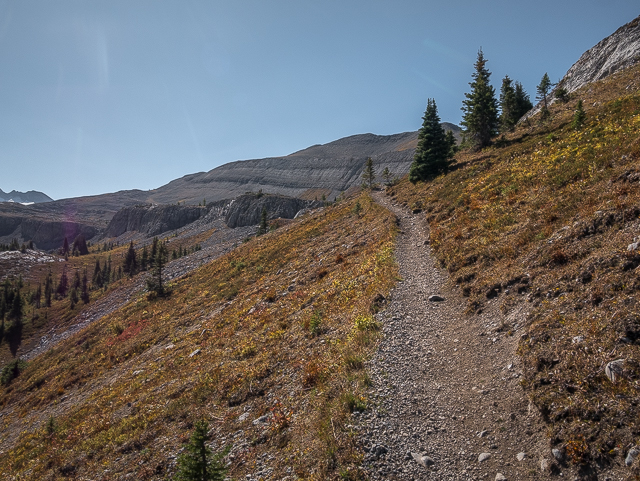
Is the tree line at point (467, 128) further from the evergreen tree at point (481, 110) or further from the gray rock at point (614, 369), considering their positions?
the gray rock at point (614, 369)

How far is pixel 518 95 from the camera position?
6156 centimetres

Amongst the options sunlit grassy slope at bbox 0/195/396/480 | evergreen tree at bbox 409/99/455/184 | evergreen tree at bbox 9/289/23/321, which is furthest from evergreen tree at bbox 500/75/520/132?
evergreen tree at bbox 9/289/23/321

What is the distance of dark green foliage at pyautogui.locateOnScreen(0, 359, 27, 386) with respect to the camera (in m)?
43.0

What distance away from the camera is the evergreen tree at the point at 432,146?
3997 cm

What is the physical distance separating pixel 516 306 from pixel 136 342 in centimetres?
2955

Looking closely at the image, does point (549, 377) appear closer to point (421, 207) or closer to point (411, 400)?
point (411, 400)

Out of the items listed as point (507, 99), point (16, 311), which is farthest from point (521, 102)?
point (16, 311)

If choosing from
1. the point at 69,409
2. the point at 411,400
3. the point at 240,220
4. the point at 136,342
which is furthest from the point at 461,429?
the point at 240,220

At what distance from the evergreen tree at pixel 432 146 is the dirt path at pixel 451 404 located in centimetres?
3112

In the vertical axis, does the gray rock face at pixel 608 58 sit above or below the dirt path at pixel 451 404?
above

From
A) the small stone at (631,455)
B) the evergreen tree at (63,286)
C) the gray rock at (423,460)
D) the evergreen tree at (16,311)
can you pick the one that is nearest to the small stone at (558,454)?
the small stone at (631,455)

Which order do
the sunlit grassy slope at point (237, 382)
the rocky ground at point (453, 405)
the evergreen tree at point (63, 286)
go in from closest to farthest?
1. the rocky ground at point (453, 405)
2. the sunlit grassy slope at point (237, 382)
3. the evergreen tree at point (63, 286)

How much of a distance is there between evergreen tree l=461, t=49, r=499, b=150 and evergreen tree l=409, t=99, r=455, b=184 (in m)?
4.53

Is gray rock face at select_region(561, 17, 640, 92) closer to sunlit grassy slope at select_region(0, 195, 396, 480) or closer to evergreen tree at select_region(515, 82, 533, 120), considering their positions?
evergreen tree at select_region(515, 82, 533, 120)
